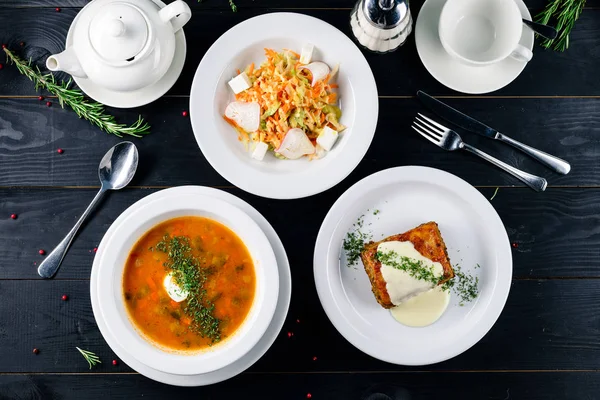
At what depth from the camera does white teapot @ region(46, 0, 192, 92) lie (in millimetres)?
2215

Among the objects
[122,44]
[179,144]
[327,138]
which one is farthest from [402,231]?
[122,44]

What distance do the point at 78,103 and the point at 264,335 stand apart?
55.6 inches

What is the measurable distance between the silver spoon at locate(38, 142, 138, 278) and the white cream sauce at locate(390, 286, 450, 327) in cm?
143

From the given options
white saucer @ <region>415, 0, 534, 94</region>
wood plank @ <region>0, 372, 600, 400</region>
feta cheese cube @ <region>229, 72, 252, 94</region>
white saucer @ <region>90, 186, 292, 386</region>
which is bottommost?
wood plank @ <region>0, 372, 600, 400</region>

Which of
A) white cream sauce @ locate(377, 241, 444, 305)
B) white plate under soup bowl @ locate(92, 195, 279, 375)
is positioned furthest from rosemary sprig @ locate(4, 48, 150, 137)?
white cream sauce @ locate(377, 241, 444, 305)

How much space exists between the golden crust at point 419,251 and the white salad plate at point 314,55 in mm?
387

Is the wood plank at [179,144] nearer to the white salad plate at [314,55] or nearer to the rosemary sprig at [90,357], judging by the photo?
the white salad plate at [314,55]

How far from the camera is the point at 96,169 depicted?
105 inches

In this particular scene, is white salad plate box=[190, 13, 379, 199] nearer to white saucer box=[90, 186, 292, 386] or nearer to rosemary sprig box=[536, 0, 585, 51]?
white saucer box=[90, 186, 292, 386]

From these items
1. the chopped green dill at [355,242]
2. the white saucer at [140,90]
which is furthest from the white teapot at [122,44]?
the chopped green dill at [355,242]

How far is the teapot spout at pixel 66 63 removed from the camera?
7.46 ft

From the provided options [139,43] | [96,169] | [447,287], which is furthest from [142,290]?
[447,287]

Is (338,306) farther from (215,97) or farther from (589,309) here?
(589,309)

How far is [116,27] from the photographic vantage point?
2.14 meters
